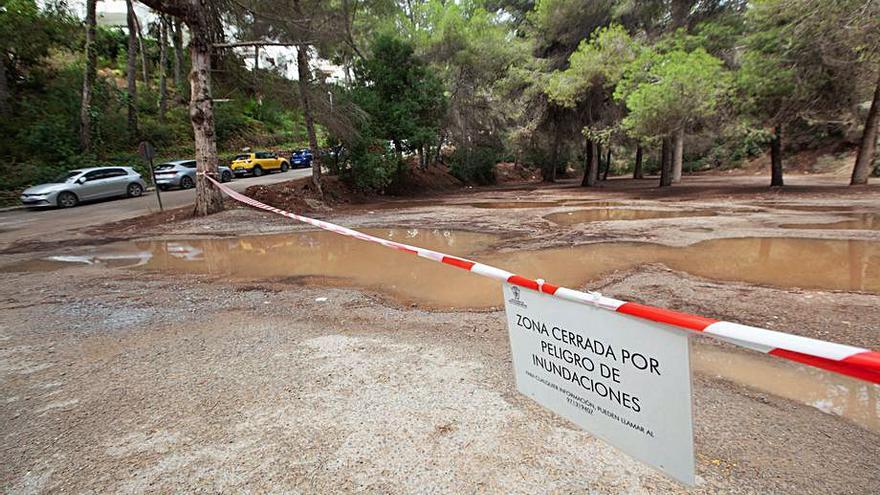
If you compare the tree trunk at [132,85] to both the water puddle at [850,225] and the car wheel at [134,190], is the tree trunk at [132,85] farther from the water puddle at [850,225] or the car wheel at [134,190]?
the water puddle at [850,225]

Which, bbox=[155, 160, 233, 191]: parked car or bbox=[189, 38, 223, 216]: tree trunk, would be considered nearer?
bbox=[189, 38, 223, 216]: tree trunk

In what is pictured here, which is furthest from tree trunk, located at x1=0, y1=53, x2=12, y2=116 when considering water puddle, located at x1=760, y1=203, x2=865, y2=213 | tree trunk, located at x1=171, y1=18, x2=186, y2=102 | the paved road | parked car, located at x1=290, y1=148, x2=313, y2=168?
water puddle, located at x1=760, y1=203, x2=865, y2=213

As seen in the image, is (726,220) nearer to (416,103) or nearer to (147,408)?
(147,408)

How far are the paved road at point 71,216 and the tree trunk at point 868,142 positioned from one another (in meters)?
26.3

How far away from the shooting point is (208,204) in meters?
12.9

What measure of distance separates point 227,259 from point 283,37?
29.9 ft

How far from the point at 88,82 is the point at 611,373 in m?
28.8

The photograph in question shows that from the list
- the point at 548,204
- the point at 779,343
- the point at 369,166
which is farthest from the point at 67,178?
the point at 779,343

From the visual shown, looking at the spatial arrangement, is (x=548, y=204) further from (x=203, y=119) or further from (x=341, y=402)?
(x=341, y=402)

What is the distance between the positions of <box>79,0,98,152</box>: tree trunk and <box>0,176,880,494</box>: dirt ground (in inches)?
821

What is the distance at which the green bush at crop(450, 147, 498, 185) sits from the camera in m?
28.4

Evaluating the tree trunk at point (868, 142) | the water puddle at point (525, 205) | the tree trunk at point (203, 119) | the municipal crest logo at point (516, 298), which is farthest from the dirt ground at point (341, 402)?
the tree trunk at point (868, 142)

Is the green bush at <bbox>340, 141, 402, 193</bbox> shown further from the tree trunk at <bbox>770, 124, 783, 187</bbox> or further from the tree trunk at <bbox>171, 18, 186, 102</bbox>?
the tree trunk at <bbox>171, 18, 186, 102</bbox>

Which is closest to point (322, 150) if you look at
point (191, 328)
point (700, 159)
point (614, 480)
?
point (191, 328)
